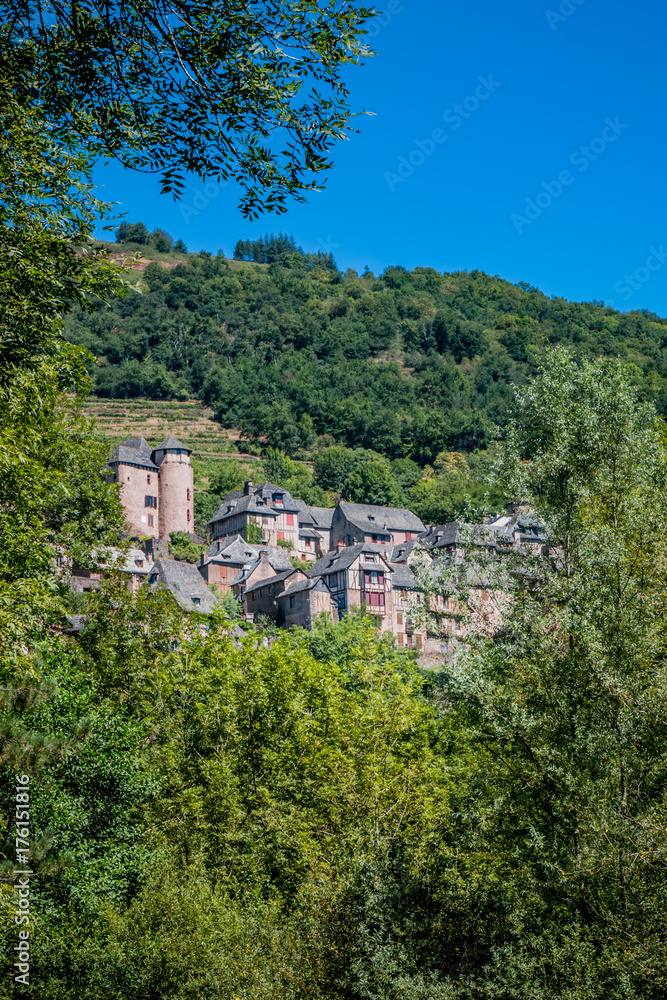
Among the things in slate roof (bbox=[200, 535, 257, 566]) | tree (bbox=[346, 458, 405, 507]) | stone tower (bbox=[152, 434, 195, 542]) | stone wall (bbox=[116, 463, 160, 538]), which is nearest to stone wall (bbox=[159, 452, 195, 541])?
stone tower (bbox=[152, 434, 195, 542])

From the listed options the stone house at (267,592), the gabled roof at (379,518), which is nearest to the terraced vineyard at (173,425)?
the gabled roof at (379,518)

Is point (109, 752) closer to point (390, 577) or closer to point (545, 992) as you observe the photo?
point (545, 992)

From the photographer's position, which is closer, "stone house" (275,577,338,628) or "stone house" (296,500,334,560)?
"stone house" (275,577,338,628)

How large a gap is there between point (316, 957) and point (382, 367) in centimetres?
15674

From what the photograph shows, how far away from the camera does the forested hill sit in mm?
144000

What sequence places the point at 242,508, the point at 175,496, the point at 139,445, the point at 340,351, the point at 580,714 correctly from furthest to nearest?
the point at 340,351, the point at 139,445, the point at 242,508, the point at 175,496, the point at 580,714

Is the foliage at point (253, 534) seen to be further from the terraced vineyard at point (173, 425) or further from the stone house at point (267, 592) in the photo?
the terraced vineyard at point (173, 425)

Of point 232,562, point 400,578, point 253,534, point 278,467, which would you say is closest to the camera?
point 400,578

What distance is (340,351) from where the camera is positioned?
174 meters

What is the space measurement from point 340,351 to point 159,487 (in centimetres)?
8676

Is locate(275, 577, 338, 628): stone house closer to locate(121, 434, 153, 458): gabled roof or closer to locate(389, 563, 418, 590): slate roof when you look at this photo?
locate(389, 563, 418, 590): slate roof

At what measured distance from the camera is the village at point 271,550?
72.7m

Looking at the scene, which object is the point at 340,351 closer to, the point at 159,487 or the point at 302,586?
the point at 159,487

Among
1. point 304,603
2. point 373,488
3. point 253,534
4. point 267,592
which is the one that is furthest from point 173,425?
point 304,603
